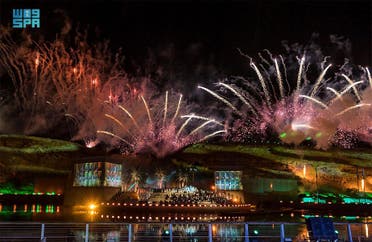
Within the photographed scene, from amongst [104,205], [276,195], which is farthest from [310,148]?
[104,205]

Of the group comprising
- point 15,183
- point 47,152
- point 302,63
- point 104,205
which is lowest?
point 104,205

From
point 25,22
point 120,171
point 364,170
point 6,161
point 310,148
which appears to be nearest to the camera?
point 25,22

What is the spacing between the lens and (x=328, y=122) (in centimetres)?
6656

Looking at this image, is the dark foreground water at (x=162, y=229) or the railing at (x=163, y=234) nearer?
the railing at (x=163, y=234)

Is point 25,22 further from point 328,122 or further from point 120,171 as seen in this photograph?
point 328,122

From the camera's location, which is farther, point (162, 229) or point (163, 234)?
point (162, 229)

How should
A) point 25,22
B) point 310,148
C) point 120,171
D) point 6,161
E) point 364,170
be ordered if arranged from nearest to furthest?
point 25,22 → point 120,171 → point 6,161 → point 364,170 → point 310,148

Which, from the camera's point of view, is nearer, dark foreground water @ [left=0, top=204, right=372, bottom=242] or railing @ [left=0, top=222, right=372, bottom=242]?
railing @ [left=0, top=222, right=372, bottom=242]

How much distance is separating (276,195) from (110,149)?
28.0 metres

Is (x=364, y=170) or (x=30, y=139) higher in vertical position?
(x=30, y=139)

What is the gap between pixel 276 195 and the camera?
6178cm

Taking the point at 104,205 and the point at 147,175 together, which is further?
the point at 147,175

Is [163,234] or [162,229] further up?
[162,229]

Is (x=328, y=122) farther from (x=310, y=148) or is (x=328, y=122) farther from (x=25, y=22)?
(x=25, y=22)
